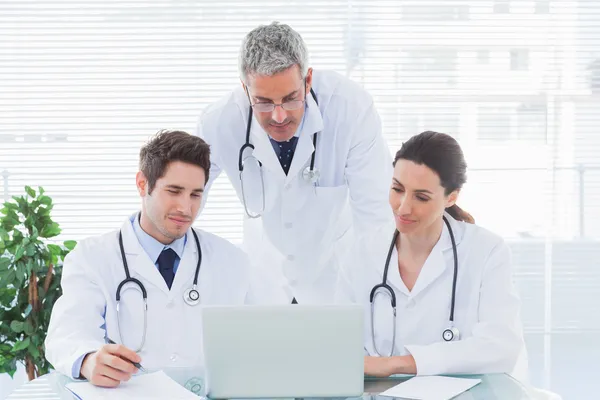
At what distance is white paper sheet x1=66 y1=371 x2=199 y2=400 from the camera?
1.43 meters

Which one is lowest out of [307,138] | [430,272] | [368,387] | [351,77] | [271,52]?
[368,387]

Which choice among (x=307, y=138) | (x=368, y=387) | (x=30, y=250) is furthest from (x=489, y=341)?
(x=30, y=250)

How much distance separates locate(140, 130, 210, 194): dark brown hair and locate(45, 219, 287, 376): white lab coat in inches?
6.2

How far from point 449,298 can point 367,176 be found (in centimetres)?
52

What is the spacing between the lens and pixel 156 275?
Answer: 1.85m

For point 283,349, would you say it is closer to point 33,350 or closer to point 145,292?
point 145,292

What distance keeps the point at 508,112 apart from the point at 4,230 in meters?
2.29

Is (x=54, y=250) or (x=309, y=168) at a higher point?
(x=309, y=168)

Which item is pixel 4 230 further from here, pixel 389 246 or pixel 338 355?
pixel 338 355

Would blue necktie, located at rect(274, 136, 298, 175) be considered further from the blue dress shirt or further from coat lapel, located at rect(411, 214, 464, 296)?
coat lapel, located at rect(411, 214, 464, 296)

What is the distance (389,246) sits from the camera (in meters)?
1.95

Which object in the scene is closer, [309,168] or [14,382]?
[309,168]

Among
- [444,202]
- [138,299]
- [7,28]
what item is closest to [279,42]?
[444,202]

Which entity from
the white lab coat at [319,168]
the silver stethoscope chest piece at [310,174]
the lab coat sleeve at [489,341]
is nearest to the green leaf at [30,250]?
the white lab coat at [319,168]
